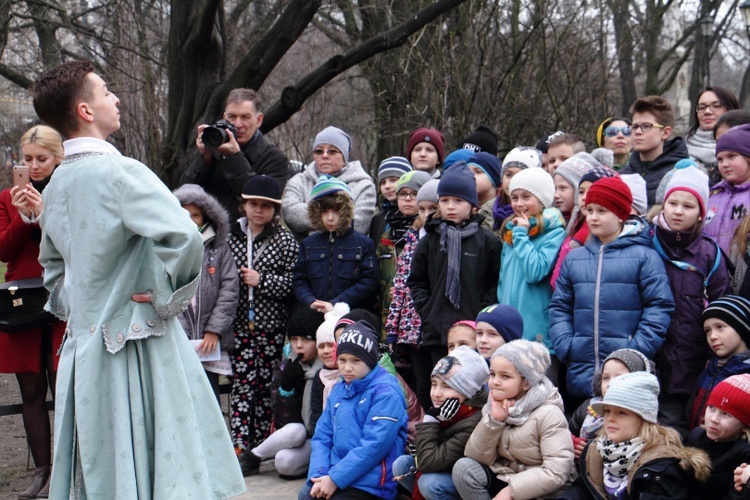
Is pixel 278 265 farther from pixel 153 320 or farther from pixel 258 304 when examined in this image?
pixel 153 320

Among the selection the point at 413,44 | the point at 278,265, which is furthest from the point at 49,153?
the point at 413,44

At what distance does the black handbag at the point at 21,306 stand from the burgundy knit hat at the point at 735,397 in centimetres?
372

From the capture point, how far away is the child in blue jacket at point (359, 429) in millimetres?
5020

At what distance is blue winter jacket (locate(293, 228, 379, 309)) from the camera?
6152 mm

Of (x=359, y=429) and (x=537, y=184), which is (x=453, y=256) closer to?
(x=537, y=184)

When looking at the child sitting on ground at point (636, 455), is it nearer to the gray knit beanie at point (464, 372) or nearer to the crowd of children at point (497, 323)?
the crowd of children at point (497, 323)

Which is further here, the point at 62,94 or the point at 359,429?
the point at 359,429

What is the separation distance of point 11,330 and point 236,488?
2493mm

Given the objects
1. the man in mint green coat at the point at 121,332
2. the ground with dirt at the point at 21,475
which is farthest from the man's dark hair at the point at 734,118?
the man in mint green coat at the point at 121,332

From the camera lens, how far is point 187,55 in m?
8.04

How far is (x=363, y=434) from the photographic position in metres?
5.14

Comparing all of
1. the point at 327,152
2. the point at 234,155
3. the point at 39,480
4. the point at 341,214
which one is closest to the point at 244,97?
the point at 234,155

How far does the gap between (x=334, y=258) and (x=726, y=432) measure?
2835mm

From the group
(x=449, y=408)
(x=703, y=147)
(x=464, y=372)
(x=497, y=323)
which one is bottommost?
(x=449, y=408)
